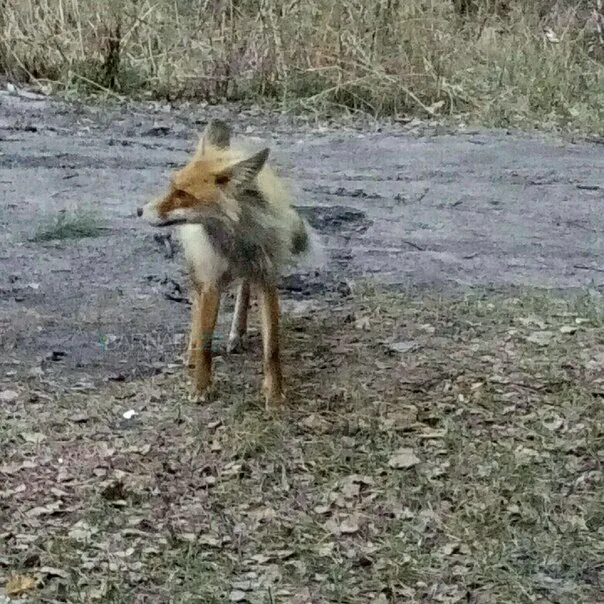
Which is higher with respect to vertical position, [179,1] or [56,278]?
[179,1]

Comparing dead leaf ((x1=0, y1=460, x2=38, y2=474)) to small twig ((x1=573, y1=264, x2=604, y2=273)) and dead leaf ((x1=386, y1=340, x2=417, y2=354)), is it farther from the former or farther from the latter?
small twig ((x1=573, y1=264, x2=604, y2=273))

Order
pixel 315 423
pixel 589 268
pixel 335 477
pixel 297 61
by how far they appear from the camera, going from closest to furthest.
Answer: pixel 335 477 < pixel 315 423 < pixel 589 268 < pixel 297 61

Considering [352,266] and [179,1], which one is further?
[179,1]

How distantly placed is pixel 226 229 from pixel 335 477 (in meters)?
0.86

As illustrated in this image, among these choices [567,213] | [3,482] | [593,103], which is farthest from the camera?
[593,103]

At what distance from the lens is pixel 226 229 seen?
3.52 m

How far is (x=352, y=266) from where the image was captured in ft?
16.6

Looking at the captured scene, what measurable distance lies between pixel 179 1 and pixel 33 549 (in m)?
7.39

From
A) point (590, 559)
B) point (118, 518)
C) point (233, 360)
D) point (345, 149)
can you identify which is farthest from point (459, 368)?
point (345, 149)

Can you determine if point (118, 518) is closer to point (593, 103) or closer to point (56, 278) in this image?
point (56, 278)

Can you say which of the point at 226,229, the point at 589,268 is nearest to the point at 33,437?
Result: the point at 226,229

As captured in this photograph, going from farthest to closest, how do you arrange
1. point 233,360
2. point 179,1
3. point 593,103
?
point 179,1 → point 593,103 → point 233,360

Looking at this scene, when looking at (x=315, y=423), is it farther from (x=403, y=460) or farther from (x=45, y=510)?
(x=45, y=510)

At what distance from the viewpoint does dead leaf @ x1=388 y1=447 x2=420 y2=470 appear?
11.1 ft
